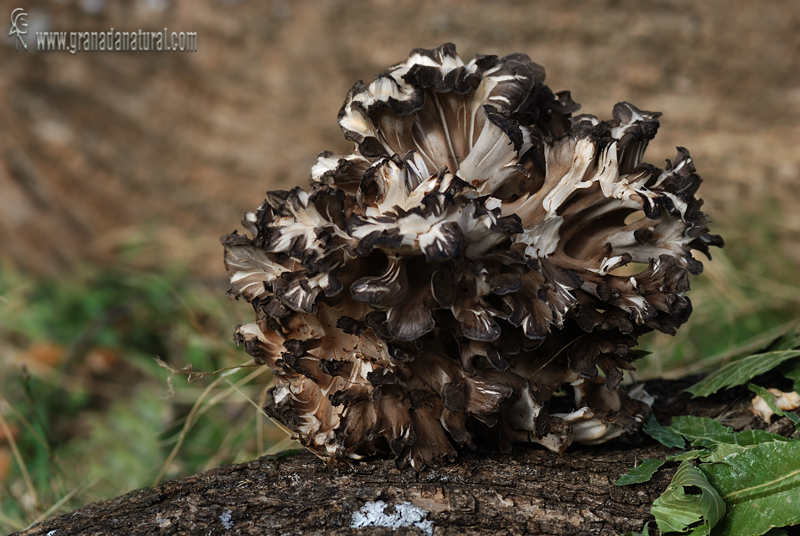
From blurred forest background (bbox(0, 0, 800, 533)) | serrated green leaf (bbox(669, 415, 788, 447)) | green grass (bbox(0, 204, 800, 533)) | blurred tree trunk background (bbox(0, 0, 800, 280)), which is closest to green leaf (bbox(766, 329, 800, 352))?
green grass (bbox(0, 204, 800, 533))

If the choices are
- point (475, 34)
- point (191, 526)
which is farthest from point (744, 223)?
point (191, 526)

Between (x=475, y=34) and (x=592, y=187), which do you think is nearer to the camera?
(x=592, y=187)

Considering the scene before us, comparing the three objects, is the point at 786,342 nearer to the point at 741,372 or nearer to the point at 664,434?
the point at 741,372

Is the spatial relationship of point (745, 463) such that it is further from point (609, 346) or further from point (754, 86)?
point (754, 86)

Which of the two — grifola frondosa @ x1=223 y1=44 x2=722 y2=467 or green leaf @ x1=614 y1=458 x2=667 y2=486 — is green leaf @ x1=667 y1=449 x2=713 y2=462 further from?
grifola frondosa @ x1=223 y1=44 x2=722 y2=467

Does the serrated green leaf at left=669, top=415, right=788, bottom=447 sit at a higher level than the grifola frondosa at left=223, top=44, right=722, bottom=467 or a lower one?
lower

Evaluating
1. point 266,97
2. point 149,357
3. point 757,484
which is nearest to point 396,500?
point 757,484

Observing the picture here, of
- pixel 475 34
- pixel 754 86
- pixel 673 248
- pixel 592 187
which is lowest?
pixel 673 248
